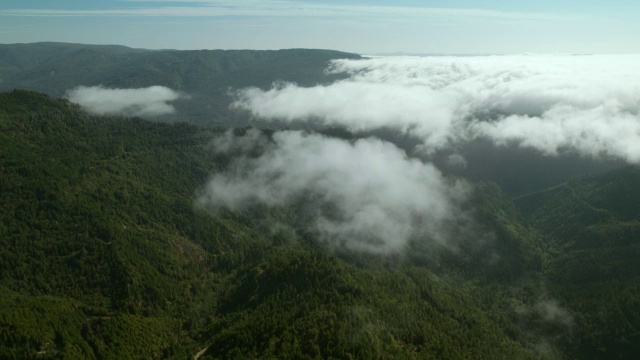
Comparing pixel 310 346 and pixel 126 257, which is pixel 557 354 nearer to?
pixel 310 346

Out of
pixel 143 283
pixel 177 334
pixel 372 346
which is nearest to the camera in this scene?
pixel 372 346

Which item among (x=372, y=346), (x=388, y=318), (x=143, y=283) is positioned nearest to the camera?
(x=372, y=346)

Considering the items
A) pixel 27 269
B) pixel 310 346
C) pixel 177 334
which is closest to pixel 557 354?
pixel 310 346

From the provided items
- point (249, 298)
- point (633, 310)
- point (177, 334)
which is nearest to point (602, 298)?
point (633, 310)

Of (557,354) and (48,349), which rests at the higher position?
(48,349)

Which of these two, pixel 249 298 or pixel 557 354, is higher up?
pixel 249 298

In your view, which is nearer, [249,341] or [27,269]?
[249,341]

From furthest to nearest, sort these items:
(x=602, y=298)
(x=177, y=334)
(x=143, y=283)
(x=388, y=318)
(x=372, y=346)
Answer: (x=602, y=298)
(x=143, y=283)
(x=177, y=334)
(x=388, y=318)
(x=372, y=346)

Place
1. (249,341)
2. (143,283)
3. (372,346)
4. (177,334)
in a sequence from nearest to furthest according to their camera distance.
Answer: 1. (372,346)
2. (249,341)
3. (177,334)
4. (143,283)

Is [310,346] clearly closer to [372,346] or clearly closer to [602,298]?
[372,346]

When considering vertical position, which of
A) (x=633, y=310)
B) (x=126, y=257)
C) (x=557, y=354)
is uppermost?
(x=126, y=257)
